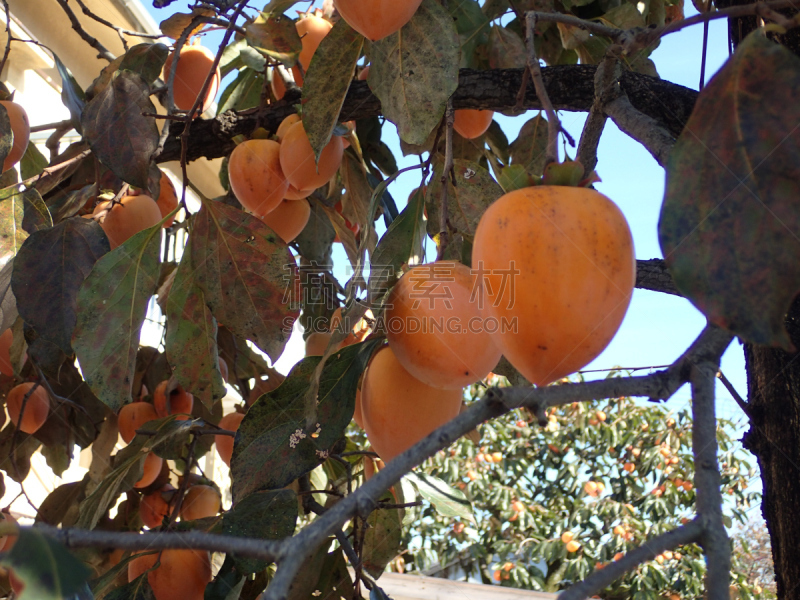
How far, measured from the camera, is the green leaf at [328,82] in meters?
0.85

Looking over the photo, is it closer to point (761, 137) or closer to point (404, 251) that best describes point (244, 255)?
point (404, 251)

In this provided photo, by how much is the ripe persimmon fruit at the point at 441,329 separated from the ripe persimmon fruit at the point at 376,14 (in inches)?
10.1

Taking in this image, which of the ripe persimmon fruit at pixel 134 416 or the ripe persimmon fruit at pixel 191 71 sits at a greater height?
the ripe persimmon fruit at pixel 191 71

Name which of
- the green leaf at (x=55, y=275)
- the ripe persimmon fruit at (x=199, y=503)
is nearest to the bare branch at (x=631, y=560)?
the green leaf at (x=55, y=275)

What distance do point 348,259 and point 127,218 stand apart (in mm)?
397

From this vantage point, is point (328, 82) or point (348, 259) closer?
→ point (328, 82)

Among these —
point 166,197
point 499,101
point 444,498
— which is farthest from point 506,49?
point 444,498

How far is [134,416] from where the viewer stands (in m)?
1.35

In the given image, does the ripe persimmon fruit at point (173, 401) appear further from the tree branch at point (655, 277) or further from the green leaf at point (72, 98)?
the tree branch at point (655, 277)

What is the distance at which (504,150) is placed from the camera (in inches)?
57.1

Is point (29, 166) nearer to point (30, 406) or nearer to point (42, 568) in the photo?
point (30, 406)

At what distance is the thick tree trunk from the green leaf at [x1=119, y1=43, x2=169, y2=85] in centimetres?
99

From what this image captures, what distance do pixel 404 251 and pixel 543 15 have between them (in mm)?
336

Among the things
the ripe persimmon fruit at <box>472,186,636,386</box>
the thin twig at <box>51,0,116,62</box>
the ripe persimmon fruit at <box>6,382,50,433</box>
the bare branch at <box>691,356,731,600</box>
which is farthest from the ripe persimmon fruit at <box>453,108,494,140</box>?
the ripe persimmon fruit at <box>6,382,50,433</box>
